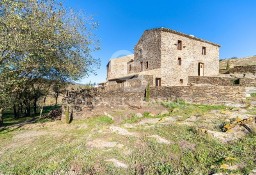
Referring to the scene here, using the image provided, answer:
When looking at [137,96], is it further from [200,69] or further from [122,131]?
[200,69]

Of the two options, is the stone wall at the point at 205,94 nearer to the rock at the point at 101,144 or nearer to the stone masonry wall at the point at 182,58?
the stone masonry wall at the point at 182,58

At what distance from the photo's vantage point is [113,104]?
21.6 metres

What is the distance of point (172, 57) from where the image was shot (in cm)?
3145

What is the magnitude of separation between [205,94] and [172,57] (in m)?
13.3

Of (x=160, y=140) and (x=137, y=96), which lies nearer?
(x=160, y=140)

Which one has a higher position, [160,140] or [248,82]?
[248,82]

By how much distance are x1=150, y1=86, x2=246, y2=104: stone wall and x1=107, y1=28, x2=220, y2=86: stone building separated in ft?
24.2

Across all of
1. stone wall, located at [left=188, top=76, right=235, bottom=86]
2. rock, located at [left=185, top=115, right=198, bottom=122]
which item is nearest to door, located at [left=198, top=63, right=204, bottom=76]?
stone wall, located at [left=188, top=76, right=235, bottom=86]

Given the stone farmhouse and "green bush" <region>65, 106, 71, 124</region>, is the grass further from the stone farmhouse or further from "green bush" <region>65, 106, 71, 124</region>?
the stone farmhouse

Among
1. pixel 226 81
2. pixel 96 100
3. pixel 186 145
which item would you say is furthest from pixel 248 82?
pixel 96 100

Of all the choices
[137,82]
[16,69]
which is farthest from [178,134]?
[137,82]

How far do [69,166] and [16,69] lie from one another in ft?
31.9

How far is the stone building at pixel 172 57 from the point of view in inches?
1203

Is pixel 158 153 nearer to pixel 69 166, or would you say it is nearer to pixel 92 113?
pixel 69 166
